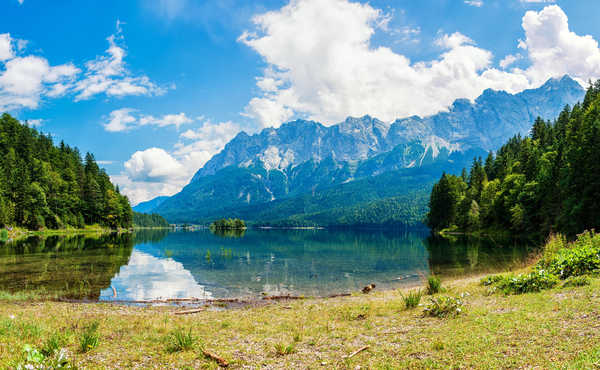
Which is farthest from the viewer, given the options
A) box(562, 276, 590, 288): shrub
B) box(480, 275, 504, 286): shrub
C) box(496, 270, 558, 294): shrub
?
box(480, 275, 504, 286): shrub

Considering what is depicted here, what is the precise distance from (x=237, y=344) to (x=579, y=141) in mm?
65184

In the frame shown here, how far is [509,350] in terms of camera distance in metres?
9.70

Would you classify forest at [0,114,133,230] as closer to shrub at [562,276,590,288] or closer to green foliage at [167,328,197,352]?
green foliage at [167,328,197,352]

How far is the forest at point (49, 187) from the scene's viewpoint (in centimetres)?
9931

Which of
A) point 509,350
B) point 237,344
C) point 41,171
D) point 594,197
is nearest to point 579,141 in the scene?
point 594,197

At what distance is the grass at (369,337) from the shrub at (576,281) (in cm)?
37

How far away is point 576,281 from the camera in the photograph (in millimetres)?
16125

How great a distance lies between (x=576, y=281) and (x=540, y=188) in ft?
226

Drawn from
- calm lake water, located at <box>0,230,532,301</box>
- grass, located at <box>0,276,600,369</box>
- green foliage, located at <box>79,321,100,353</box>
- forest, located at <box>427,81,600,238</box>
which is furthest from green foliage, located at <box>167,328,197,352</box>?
forest, located at <box>427,81,600,238</box>

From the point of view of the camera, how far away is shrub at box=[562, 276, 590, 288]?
1586 centimetres

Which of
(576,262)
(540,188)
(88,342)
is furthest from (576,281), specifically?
(540,188)

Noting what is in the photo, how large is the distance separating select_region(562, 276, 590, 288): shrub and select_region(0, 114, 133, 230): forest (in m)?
117

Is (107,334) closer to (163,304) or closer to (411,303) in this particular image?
(163,304)

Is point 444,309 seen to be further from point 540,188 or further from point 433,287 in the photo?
point 540,188
